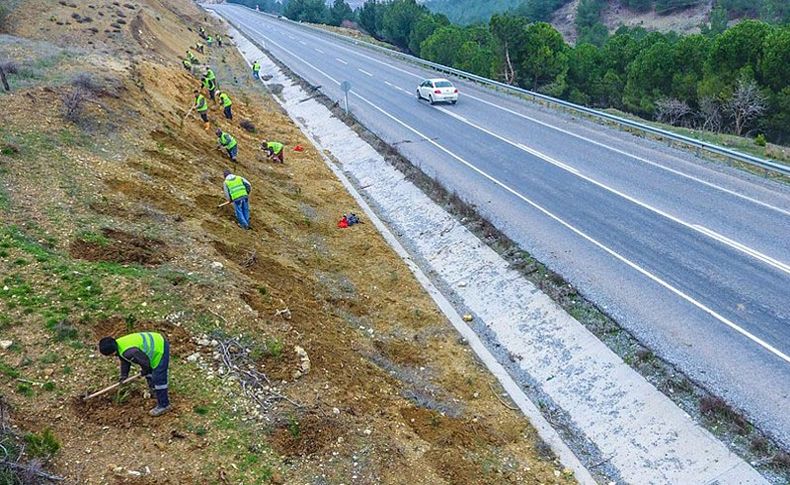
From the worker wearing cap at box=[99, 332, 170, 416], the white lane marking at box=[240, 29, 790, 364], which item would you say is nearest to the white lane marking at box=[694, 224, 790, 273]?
the white lane marking at box=[240, 29, 790, 364]

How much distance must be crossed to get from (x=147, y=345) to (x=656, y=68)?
32.7 metres

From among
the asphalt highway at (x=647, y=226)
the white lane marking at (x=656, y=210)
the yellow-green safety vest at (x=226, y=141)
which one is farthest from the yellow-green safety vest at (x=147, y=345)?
the yellow-green safety vest at (x=226, y=141)

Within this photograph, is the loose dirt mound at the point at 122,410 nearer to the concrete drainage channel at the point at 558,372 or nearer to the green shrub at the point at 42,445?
the green shrub at the point at 42,445

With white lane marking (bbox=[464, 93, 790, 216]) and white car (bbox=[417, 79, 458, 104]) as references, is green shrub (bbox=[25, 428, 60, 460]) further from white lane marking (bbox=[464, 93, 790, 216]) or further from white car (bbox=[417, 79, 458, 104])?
white car (bbox=[417, 79, 458, 104])

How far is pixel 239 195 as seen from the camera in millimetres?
14016

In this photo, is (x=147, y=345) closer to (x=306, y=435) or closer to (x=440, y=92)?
(x=306, y=435)

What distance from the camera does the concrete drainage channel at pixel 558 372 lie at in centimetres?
852

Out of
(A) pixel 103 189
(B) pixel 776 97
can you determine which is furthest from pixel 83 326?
(B) pixel 776 97

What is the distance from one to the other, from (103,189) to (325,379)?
7.63 m

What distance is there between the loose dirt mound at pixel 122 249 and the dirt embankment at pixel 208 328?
0.12ft

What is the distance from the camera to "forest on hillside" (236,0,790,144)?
26.9 meters

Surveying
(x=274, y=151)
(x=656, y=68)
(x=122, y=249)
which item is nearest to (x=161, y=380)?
(x=122, y=249)

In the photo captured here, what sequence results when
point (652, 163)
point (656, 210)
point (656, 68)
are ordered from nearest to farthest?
point (656, 210)
point (652, 163)
point (656, 68)

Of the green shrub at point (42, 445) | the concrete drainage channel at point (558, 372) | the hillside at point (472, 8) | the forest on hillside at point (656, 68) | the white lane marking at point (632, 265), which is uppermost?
the hillside at point (472, 8)
